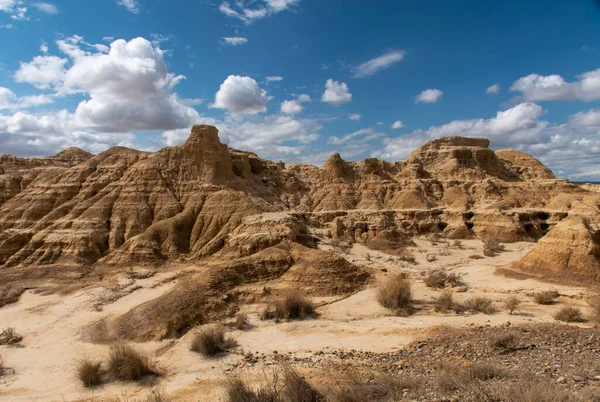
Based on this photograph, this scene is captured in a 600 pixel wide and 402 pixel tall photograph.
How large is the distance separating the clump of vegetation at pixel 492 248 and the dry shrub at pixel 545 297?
47.0 ft

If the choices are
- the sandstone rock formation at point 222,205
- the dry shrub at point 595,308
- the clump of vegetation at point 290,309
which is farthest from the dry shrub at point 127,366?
the dry shrub at point 595,308

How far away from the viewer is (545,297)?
17453 mm

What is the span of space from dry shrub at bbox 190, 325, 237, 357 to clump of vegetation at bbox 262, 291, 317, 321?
333 cm

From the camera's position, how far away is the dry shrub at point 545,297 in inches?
685

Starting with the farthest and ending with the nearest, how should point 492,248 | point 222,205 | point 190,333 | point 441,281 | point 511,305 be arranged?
point 222,205
point 492,248
point 441,281
point 511,305
point 190,333

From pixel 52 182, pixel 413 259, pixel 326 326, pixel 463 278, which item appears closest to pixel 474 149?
pixel 413 259

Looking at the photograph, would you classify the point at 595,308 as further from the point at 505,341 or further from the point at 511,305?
the point at 505,341

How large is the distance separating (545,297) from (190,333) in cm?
1645

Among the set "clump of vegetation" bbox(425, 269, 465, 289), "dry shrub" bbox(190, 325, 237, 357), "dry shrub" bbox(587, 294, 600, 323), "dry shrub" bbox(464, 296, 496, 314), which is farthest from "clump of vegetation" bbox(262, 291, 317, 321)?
"dry shrub" bbox(587, 294, 600, 323)

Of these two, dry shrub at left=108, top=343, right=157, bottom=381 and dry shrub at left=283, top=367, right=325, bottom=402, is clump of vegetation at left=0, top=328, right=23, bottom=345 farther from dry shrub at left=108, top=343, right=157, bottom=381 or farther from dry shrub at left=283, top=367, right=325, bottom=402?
dry shrub at left=283, top=367, right=325, bottom=402

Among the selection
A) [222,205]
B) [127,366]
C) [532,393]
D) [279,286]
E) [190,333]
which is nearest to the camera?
[532,393]

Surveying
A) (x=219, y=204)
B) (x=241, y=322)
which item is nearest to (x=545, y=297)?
(x=241, y=322)

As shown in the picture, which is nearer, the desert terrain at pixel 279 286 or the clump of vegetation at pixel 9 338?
the desert terrain at pixel 279 286

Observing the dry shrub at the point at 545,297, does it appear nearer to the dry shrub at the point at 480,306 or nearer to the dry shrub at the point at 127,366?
the dry shrub at the point at 480,306
